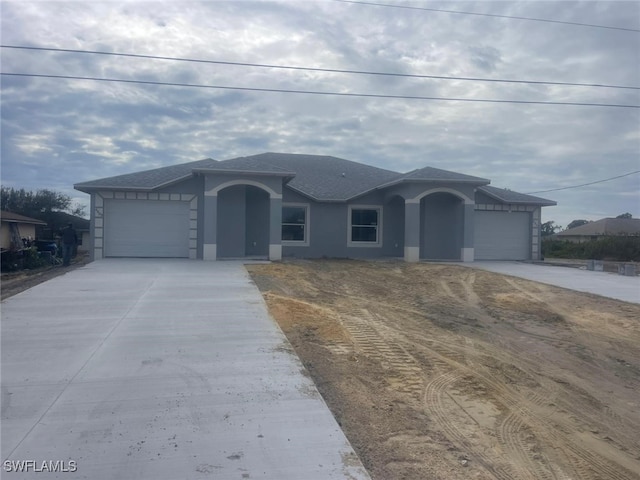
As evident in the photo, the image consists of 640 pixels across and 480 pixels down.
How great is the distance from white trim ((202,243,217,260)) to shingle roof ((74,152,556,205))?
278 cm

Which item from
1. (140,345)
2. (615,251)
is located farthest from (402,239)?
(140,345)

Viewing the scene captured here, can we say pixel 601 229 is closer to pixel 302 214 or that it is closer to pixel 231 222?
pixel 302 214

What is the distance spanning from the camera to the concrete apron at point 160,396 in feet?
16.9

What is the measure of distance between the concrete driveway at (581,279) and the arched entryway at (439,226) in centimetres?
166

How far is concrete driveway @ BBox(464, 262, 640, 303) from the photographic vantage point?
51.1ft

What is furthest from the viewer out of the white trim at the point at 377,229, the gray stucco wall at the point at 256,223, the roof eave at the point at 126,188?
the white trim at the point at 377,229

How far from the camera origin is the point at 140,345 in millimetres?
8773

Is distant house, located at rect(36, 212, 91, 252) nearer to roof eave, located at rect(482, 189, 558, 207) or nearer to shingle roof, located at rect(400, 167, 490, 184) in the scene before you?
shingle roof, located at rect(400, 167, 490, 184)

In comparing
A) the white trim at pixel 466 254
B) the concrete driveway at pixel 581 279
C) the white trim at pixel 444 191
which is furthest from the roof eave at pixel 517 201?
the concrete driveway at pixel 581 279

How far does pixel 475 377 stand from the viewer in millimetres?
7965

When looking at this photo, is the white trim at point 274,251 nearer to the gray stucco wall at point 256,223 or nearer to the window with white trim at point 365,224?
the gray stucco wall at point 256,223

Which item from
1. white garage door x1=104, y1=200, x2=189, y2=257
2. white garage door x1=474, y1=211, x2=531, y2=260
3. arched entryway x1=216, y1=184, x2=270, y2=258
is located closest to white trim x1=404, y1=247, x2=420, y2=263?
white garage door x1=474, y1=211, x2=531, y2=260

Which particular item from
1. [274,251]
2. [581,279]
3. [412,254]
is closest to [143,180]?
[274,251]

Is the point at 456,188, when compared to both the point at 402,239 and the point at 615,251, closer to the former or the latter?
the point at 402,239
